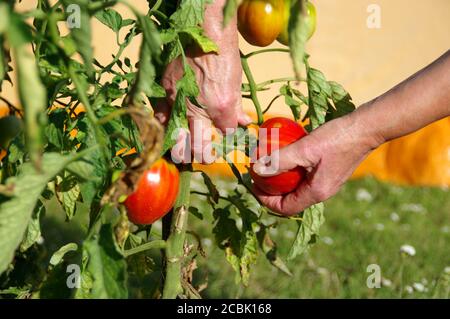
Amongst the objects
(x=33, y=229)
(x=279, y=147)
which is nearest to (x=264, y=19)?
(x=279, y=147)

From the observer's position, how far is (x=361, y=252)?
2.78 meters

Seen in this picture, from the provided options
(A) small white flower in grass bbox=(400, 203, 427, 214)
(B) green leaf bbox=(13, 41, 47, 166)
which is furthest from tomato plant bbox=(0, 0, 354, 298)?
(A) small white flower in grass bbox=(400, 203, 427, 214)

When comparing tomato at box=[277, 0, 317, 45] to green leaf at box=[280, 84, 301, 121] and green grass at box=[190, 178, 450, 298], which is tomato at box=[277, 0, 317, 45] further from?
green grass at box=[190, 178, 450, 298]

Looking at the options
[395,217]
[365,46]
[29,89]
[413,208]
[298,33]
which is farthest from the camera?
[365,46]

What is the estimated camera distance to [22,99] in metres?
0.66

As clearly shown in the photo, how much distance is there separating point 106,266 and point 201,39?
45 cm

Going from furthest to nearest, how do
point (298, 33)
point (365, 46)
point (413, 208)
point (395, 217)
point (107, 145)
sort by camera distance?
point (365, 46)
point (413, 208)
point (395, 217)
point (107, 145)
point (298, 33)

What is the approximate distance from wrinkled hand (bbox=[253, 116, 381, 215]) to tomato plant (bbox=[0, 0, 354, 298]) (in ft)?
0.11

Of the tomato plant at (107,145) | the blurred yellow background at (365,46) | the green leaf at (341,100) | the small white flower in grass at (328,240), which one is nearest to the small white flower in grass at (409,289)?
the small white flower in grass at (328,240)

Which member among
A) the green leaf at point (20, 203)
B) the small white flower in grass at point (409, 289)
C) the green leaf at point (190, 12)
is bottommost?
the green leaf at point (20, 203)

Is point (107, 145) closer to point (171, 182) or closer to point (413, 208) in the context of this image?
point (171, 182)

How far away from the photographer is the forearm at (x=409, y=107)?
1.37 meters

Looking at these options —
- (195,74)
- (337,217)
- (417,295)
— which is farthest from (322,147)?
(337,217)

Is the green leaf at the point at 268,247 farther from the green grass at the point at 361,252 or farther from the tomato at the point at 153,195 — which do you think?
the tomato at the point at 153,195
